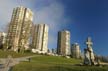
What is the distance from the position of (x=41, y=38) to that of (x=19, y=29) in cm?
4056

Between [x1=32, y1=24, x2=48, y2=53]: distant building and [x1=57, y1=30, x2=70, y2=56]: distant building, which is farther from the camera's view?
[x1=57, y1=30, x2=70, y2=56]: distant building

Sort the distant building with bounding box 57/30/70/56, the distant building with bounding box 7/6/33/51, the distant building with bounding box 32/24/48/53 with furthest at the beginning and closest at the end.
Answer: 1. the distant building with bounding box 57/30/70/56
2. the distant building with bounding box 32/24/48/53
3. the distant building with bounding box 7/6/33/51

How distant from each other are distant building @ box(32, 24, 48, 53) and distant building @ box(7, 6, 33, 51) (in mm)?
23771

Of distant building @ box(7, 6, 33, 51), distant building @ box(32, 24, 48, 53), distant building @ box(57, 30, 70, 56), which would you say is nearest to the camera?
distant building @ box(7, 6, 33, 51)

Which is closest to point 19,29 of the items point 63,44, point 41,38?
point 41,38

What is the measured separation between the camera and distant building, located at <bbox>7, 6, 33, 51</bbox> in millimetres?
112750

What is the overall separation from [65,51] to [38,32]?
31844 millimetres

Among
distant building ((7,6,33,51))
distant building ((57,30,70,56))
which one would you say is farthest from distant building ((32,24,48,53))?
distant building ((7,6,33,51))

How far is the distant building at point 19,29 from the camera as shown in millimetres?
112750

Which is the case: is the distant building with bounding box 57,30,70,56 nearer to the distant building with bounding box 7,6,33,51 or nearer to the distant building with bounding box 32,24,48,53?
the distant building with bounding box 32,24,48,53

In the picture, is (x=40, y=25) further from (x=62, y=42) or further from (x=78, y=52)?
(x=78, y=52)

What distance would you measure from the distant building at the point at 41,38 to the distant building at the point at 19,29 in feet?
78.0

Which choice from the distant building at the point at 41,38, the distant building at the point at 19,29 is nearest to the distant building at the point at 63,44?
the distant building at the point at 41,38

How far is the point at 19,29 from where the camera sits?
423 feet
